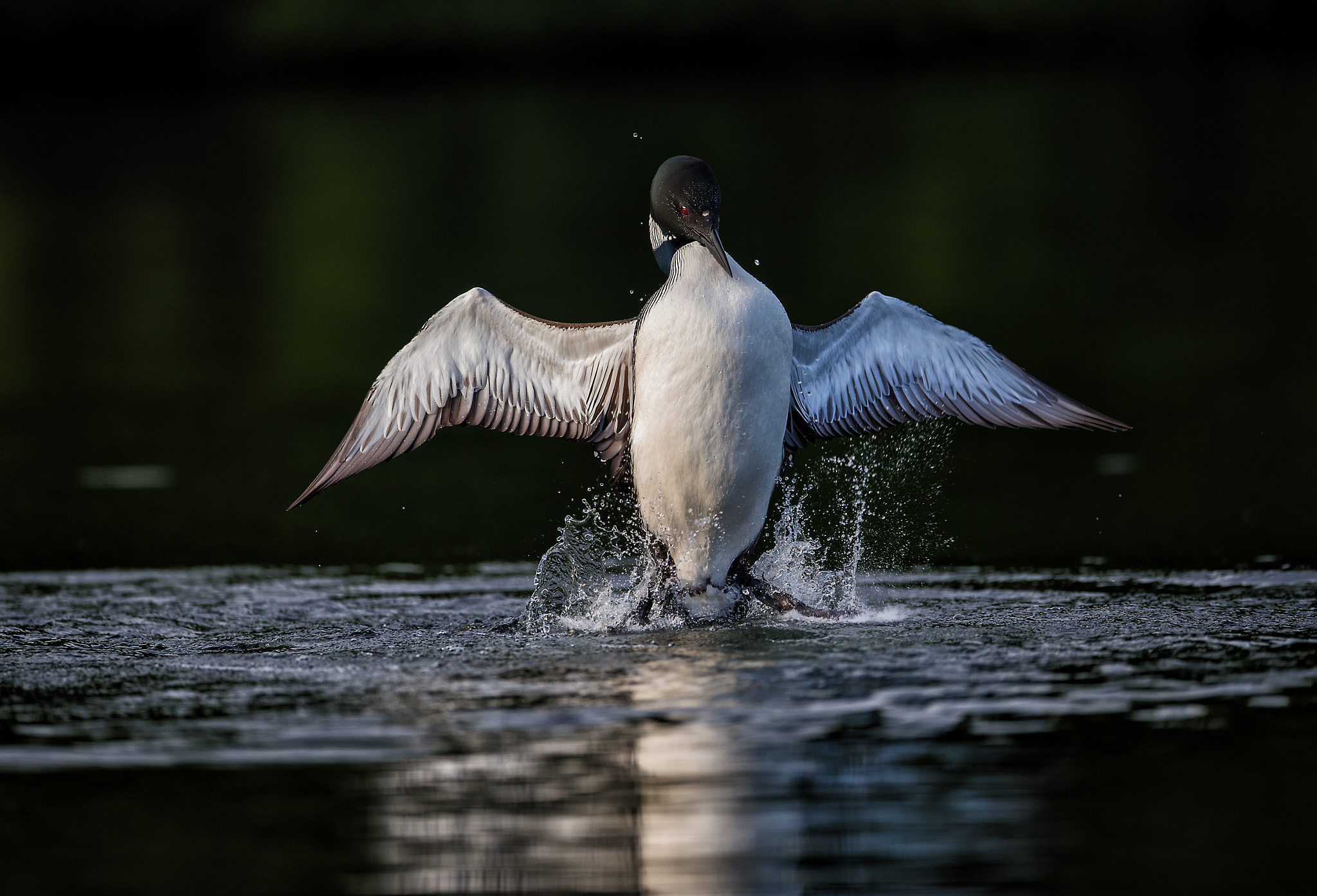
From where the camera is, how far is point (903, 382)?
899cm

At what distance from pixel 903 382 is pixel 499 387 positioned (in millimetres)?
1908

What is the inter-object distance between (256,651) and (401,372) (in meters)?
1.67

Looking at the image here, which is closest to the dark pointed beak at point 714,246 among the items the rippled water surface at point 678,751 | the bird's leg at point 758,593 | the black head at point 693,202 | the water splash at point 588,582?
the black head at point 693,202

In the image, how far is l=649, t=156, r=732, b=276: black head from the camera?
8047mm

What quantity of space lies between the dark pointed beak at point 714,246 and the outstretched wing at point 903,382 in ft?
2.52

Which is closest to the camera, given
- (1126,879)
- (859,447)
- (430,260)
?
(1126,879)

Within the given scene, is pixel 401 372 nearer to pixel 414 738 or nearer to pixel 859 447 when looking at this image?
pixel 414 738

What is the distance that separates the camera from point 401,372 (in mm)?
8648

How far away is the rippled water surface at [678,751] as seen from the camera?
16.1 ft

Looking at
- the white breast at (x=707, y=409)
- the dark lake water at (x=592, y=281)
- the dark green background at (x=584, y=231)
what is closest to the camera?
the white breast at (x=707, y=409)

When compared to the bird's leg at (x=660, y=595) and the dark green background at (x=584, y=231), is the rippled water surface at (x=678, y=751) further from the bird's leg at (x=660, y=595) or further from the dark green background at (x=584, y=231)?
the dark green background at (x=584, y=231)

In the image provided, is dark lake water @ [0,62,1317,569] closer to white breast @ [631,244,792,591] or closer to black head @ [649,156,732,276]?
white breast @ [631,244,792,591]

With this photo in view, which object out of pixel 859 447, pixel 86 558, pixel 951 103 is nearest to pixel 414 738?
pixel 86 558

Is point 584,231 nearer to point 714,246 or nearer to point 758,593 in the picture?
point 758,593
